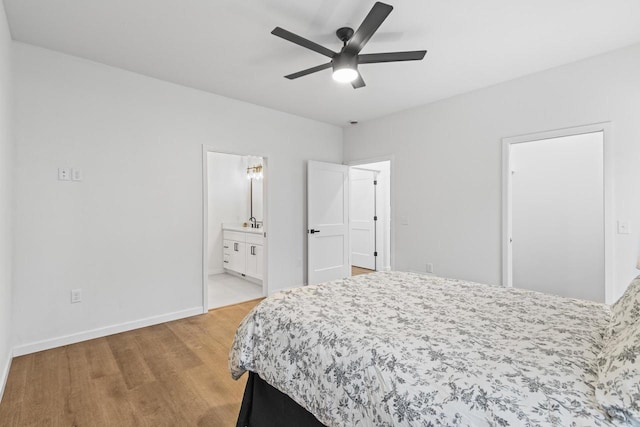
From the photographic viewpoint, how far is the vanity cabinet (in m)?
4.76

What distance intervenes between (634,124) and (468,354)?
9.55ft

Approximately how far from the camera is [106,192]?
3041 millimetres

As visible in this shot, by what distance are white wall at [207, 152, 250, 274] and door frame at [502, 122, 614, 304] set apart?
447 centimetres

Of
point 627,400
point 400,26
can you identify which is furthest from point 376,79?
point 627,400

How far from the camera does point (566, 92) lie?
301 centimetres

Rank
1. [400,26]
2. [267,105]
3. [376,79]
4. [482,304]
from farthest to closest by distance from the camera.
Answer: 1. [267,105]
2. [376,79]
3. [400,26]
4. [482,304]

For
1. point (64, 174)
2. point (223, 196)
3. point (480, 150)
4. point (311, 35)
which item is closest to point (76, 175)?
point (64, 174)

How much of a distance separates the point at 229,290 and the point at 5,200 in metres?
2.88

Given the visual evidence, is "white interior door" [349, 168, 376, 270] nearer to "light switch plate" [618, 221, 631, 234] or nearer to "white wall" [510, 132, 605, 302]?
"white wall" [510, 132, 605, 302]

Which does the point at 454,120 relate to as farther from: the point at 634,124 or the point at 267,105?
the point at 267,105

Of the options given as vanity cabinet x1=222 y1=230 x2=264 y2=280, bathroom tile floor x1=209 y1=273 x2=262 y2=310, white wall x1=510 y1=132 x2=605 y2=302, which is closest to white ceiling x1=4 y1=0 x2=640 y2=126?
white wall x1=510 y1=132 x2=605 y2=302

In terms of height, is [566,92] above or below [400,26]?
below

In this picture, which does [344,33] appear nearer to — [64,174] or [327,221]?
[64,174]

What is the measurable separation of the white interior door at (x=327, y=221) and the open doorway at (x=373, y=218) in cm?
98
